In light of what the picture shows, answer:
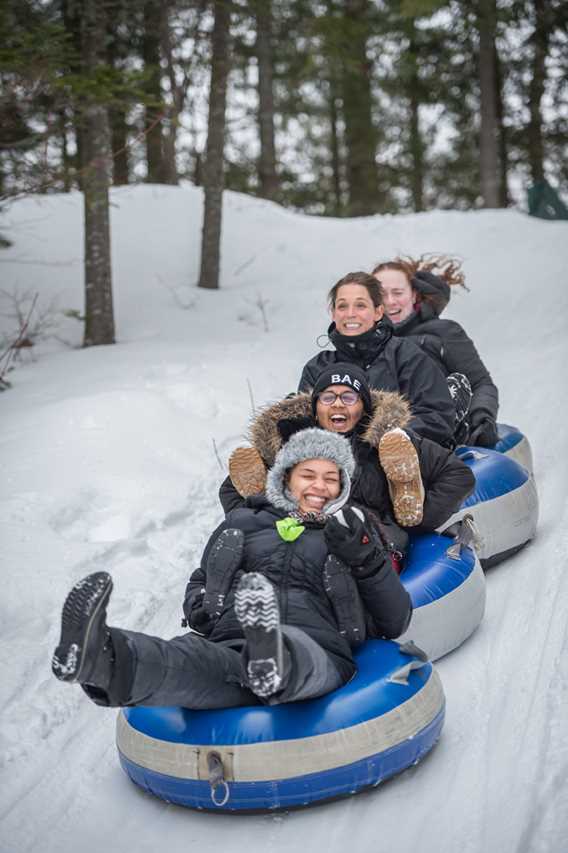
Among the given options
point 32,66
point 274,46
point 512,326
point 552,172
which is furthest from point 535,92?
point 32,66

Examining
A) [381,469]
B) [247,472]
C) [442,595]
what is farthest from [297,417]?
[442,595]

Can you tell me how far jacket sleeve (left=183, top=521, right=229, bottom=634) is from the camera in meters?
3.21

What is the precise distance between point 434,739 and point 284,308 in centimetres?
793

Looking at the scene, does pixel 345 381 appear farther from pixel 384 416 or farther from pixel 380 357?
pixel 380 357

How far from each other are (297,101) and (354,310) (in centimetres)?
1203

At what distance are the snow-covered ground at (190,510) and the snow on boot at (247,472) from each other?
2.64ft

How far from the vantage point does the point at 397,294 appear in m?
5.51

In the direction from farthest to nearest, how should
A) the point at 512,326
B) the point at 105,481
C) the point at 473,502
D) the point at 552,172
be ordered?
the point at 552,172 < the point at 512,326 < the point at 105,481 < the point at 473,502

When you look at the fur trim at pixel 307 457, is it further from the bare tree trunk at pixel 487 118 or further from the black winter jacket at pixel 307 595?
the bare tree trunk at pixel 487 118

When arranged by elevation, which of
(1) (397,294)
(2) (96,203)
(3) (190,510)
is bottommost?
(3) (190,510)

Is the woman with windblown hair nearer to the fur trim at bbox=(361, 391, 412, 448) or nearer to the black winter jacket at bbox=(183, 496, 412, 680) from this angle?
the fur trim at bbox=(361, 391, 412, 448)

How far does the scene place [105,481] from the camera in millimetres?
5367

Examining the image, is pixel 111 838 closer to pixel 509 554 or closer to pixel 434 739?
pixel 434 739

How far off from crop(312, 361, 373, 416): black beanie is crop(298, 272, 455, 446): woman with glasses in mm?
530
